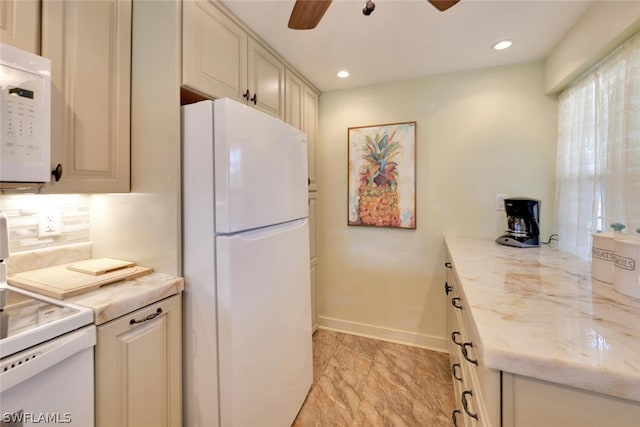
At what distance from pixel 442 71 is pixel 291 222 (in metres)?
1.81

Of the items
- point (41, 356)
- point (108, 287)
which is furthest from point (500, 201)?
point (41, 356)

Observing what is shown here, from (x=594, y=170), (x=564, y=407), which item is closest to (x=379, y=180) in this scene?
(x=594, y=170)

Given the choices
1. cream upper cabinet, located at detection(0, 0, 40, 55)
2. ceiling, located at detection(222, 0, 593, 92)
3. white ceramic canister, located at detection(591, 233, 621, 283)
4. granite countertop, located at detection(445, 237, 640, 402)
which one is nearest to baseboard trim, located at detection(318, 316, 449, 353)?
granite countertop, located at detection(445, 237, 640, 402)

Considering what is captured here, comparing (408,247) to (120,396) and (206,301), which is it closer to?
(206,301)

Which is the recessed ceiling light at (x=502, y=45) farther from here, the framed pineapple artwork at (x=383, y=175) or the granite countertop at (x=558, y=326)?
the granite countertop at (x=558, y=326)

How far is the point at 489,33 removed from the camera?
66.1 inches

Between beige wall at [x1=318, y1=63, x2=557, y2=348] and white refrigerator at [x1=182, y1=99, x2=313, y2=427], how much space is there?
1.28 meters

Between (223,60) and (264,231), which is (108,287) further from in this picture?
(223,60)

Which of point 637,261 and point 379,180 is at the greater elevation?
point 379,180

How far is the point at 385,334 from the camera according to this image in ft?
8.14

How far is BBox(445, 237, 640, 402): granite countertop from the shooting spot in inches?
23.1

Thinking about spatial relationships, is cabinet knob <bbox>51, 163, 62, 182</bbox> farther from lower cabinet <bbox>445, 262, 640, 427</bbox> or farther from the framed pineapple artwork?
the framed pineapple artwork

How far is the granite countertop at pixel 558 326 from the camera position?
59cm

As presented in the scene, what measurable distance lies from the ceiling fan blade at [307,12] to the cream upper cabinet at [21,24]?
98 centimetres
